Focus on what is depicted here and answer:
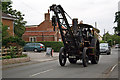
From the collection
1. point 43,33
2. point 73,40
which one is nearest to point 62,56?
point 73,40

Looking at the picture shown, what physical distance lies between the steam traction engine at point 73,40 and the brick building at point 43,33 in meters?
40.2

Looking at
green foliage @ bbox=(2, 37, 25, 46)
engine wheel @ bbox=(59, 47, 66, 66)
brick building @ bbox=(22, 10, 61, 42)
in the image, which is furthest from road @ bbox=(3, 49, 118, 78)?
brick building @ bbox=(22, 10, 61, 42)

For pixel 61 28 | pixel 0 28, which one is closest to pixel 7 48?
pixel 0 28

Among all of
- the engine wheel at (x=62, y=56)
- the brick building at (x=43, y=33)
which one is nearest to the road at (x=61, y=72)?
the engine wheel at (x=62, y=56)

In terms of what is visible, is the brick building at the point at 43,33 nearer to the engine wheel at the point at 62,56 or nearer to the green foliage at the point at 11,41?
the green foliage at the point at 11,41

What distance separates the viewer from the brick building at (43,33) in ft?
187

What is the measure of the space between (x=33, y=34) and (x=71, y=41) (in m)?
45.5

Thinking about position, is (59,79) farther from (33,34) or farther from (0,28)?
(33,34)

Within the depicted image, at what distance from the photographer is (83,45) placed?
52.3ft

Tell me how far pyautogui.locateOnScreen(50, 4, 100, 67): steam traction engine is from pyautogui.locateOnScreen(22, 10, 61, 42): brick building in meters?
40.2

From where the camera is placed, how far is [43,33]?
5928cm

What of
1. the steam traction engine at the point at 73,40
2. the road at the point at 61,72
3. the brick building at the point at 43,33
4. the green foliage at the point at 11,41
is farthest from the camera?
the brick building at the point at 43,33

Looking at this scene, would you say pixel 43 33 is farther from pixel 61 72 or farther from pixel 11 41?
pixel 61 72

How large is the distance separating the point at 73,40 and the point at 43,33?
44576mm
